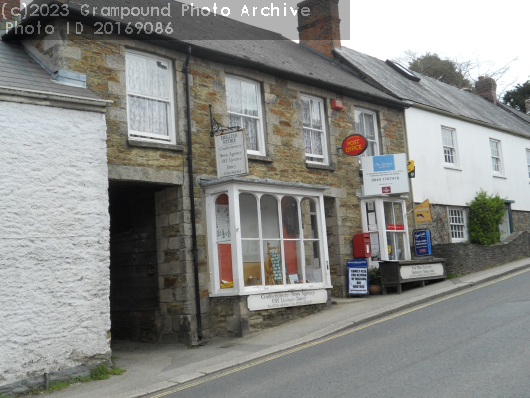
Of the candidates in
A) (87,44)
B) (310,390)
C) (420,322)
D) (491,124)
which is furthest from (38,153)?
(491,124)

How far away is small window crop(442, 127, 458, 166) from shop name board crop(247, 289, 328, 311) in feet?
31.8

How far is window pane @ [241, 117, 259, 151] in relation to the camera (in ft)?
43.5

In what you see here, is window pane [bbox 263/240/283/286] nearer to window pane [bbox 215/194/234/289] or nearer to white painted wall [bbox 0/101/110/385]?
window pane [bbox 215/194/234/289]

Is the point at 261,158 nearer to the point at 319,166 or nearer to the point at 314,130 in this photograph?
the point at 319,166

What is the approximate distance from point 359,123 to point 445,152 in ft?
17.5

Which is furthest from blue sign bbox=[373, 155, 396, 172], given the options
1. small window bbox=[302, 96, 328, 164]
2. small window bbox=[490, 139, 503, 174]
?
small window bbox=[490, 139, 503, 174]

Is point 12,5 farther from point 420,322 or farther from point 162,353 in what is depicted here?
point 420,322

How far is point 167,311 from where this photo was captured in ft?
38.1

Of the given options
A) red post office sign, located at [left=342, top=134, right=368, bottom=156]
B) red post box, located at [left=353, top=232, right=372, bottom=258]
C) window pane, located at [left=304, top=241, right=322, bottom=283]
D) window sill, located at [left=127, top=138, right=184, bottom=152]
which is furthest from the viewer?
red post box, located at [left=353, top=232, right=372, bottom=258]

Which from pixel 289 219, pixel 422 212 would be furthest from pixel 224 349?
pixel 422 212

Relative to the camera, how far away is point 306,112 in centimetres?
1491

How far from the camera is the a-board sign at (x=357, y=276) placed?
47.5 feet

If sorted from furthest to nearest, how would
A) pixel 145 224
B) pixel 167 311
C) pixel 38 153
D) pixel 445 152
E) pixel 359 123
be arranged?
1. pixel 445 152
2. pixel 359 123
3. pixel 145 224
4. pixel 167 311
5. pixel 38 153

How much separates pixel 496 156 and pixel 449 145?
397 cm
